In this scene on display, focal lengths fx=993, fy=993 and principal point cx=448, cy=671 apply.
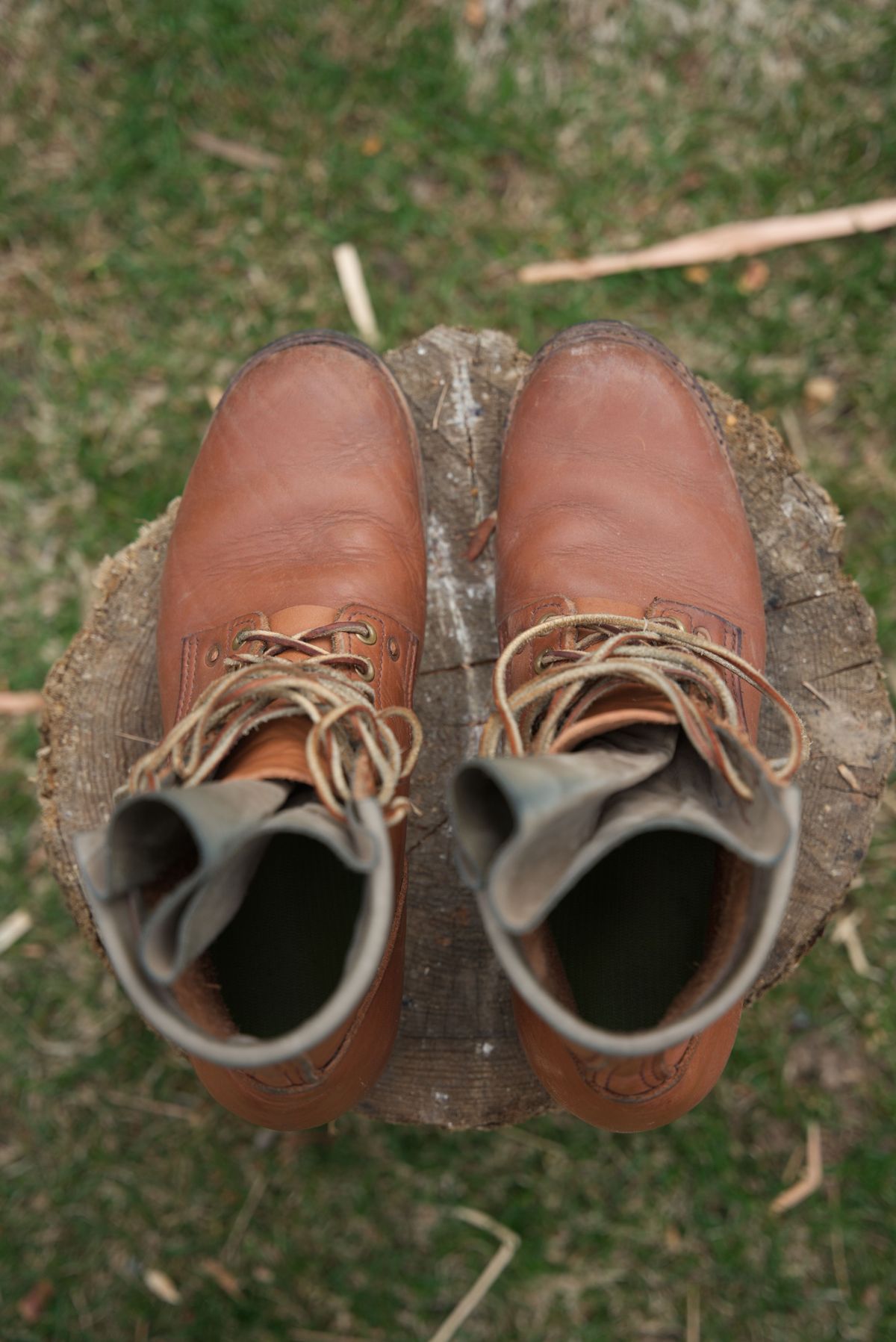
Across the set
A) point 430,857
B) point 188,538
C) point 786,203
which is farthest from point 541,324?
point 430,857

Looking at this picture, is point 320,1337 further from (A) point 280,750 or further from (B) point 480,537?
(B) point 480,537

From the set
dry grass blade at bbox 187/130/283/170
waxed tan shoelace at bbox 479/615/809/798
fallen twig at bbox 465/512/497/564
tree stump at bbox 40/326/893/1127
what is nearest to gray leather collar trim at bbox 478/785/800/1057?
waxed tan shoelace at bbox 479/615/809/798

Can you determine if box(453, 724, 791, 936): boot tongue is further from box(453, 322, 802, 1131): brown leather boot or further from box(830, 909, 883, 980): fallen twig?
box(830, 909, 883, 980): fallen twig

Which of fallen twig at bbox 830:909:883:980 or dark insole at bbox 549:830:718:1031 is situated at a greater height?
dark insole at bbox 549:830:718:1031

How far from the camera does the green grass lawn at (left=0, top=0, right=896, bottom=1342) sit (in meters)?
2.49

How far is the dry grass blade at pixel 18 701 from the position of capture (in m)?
2.66

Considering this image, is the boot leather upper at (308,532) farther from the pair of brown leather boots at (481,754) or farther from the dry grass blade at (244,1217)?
the dry grass blade at (244,1217)

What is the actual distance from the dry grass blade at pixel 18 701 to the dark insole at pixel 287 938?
1.46 metres

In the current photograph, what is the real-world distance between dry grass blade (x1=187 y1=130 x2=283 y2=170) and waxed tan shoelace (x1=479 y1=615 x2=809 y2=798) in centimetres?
188

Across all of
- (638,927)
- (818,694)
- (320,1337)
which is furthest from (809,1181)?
(638,927)

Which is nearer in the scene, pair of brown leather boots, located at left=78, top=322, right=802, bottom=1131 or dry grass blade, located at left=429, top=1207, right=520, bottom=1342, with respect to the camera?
pair of brown leather boots, located at left=78, top=322, right=802, bottom=1131

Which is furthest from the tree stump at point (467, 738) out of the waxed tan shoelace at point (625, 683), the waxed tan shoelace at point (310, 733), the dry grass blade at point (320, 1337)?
the dry grass blade at point (320, 1337)

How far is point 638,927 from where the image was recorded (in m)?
1.46

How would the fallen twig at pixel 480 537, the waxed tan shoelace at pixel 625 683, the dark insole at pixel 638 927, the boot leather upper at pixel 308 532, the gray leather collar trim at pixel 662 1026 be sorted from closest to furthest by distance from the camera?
the gray leather collar trim at pixel 662 1026 < the waxed tan shoelace at pixel 625 683 < the dark insole at pixel 638 927 < the boot leather upper at pixel 308 532 < the fallen twig at pixel 480 537
